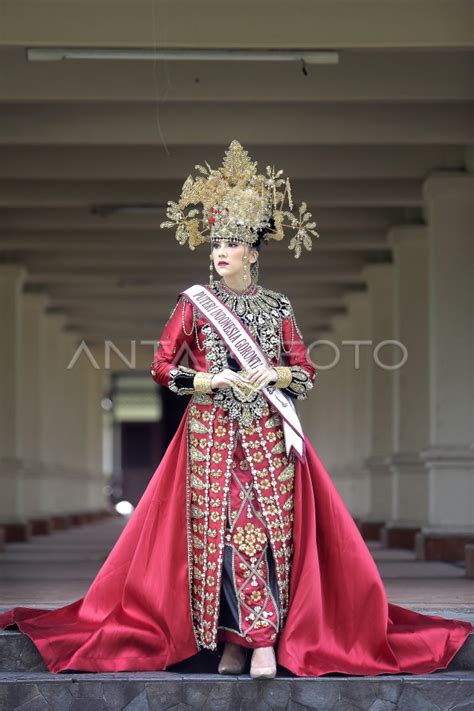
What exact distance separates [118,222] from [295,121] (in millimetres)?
3631

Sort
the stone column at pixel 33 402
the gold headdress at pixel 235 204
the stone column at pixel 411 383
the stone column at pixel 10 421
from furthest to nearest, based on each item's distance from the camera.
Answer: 1. the stone column at pixel 33 402
2. the stone column at pixel 10 421
3. the stone column at pixel 411 383
4. the gold headdress at pixel 235 204

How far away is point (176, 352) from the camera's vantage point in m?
5.34

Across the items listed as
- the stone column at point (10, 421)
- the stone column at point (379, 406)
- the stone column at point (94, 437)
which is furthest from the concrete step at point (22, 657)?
the stone column at point (94, 437)

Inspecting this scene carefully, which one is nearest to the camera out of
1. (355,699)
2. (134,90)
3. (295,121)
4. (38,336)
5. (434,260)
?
(355,699)

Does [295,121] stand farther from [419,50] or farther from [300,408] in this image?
[300,408]

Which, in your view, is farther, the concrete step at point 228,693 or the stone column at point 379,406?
the stone column at point 379,406

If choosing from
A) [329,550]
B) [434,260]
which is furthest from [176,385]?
[434,260]

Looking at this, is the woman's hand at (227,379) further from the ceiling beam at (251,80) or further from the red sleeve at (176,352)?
the ceiling beam at (251,80)

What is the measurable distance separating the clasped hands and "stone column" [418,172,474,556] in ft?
21.7

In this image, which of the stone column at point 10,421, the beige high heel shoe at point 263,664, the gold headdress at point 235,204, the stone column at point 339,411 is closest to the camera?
the beige high heel shoe at point 263,664

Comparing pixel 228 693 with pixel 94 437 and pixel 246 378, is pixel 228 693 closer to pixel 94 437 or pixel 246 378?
pixel 246 378

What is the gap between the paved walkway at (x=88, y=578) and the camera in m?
7.04

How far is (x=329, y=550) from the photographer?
209 inches

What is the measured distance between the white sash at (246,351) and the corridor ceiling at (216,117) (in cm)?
378
